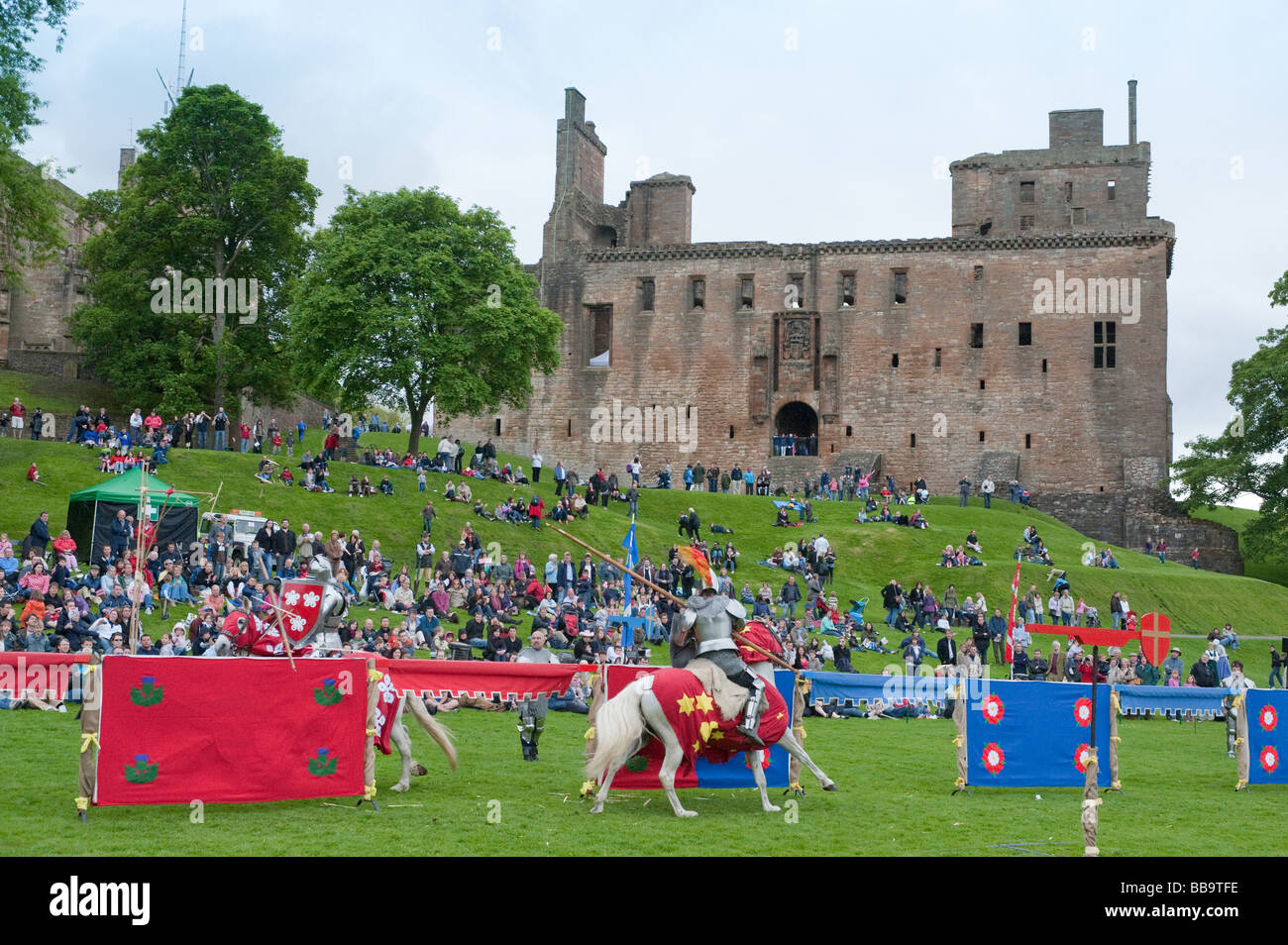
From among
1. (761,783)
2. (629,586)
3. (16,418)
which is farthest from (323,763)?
(16,418)

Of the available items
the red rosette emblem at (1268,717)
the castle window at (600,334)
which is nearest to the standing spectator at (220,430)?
the castle window at (600,334)

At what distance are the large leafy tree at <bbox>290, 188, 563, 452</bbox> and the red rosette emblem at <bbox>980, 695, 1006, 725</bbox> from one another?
4156 cm

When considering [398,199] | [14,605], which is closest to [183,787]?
[14,605]

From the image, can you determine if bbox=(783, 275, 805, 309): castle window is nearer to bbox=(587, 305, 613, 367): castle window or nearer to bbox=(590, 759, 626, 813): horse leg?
bbox=(587, 305, 613, 367): castle window

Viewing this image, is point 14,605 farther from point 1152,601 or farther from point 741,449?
point 741,449

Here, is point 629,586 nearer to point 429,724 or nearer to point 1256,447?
point 429,724

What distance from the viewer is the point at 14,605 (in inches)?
1079

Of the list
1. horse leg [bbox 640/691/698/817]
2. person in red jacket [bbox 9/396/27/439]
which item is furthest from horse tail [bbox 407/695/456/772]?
person in red jacket [bbox 9/396/27/439]

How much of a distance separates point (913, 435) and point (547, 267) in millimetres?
25330

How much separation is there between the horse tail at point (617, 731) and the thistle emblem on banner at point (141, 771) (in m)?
4.48

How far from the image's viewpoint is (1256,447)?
65.5 m

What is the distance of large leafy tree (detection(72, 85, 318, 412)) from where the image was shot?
5875 cm

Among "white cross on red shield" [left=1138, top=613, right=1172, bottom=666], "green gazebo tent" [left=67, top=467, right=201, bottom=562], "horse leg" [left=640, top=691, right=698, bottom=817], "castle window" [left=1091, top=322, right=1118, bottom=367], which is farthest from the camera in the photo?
"castle window" [left=1091, top=322, right=1118, bottom=367]
